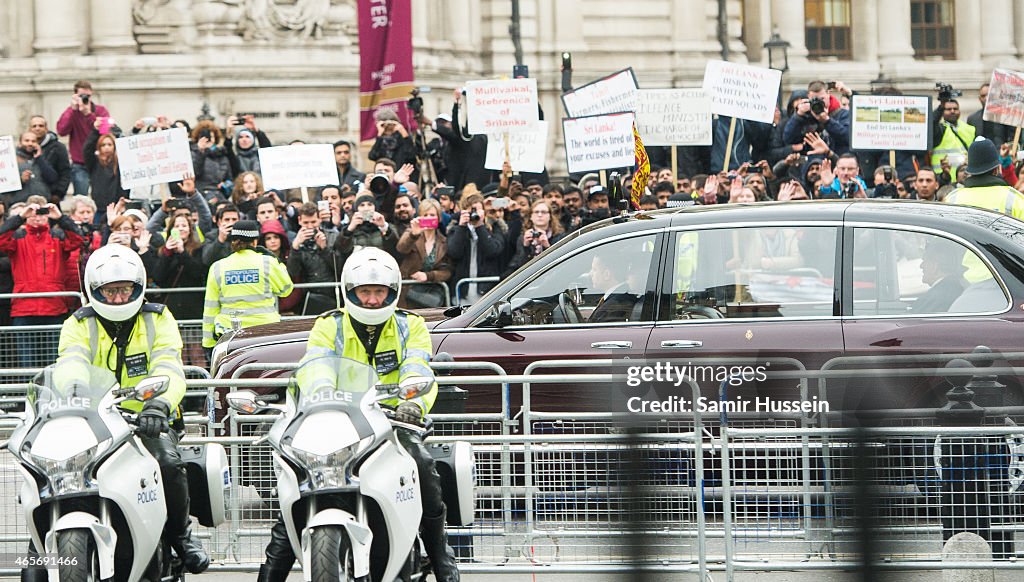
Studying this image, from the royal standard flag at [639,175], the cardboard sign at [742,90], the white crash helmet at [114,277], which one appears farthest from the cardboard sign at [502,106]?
the white crash helmet at [114,277]

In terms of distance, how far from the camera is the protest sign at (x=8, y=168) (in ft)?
54.9

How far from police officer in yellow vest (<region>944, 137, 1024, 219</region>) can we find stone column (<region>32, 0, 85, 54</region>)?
→ 18774 millimetres

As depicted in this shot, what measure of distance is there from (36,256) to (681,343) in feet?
25.5

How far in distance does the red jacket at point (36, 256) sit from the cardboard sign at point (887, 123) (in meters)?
7.66

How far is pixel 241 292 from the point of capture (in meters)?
13.3

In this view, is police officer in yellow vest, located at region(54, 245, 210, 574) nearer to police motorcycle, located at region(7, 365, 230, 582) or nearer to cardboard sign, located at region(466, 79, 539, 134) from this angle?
police motorcycle, located at region(7, 365, 230, 582)

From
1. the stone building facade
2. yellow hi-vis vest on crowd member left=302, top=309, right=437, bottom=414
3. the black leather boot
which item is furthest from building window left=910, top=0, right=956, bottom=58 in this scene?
the black leather boot

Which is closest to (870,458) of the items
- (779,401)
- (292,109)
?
(779,401)

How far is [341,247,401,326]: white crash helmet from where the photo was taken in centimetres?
742

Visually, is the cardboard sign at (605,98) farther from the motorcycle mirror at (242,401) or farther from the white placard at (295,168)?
the motorcycle mirror at (242,401)

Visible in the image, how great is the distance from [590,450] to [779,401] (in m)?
1.63

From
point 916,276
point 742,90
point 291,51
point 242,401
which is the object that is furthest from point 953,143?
point 242,401

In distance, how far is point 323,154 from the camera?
17250 millimetres

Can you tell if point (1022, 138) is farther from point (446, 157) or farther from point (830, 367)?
point (830, 367)
